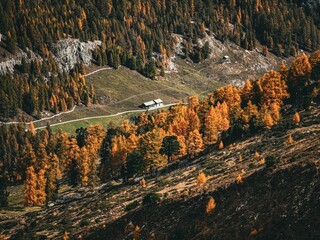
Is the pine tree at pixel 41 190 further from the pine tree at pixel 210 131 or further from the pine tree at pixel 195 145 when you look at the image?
the pine tree at pixel 210 131

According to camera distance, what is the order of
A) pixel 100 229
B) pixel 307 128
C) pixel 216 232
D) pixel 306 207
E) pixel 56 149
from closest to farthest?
pixel 306 207, pixel 216 232, pixel 100 229, pixel 307 128, pixel 56 149

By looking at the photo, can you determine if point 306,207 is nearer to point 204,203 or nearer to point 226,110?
point 204,203

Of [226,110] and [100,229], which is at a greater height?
[226,110]

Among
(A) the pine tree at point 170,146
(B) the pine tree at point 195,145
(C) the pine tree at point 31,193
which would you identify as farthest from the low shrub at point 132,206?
(C) the pine tree at point 31,193

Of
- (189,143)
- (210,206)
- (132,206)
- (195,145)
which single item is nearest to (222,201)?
(210,206)

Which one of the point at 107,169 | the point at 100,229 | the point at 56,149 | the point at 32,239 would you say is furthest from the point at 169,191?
the point at 56,149
